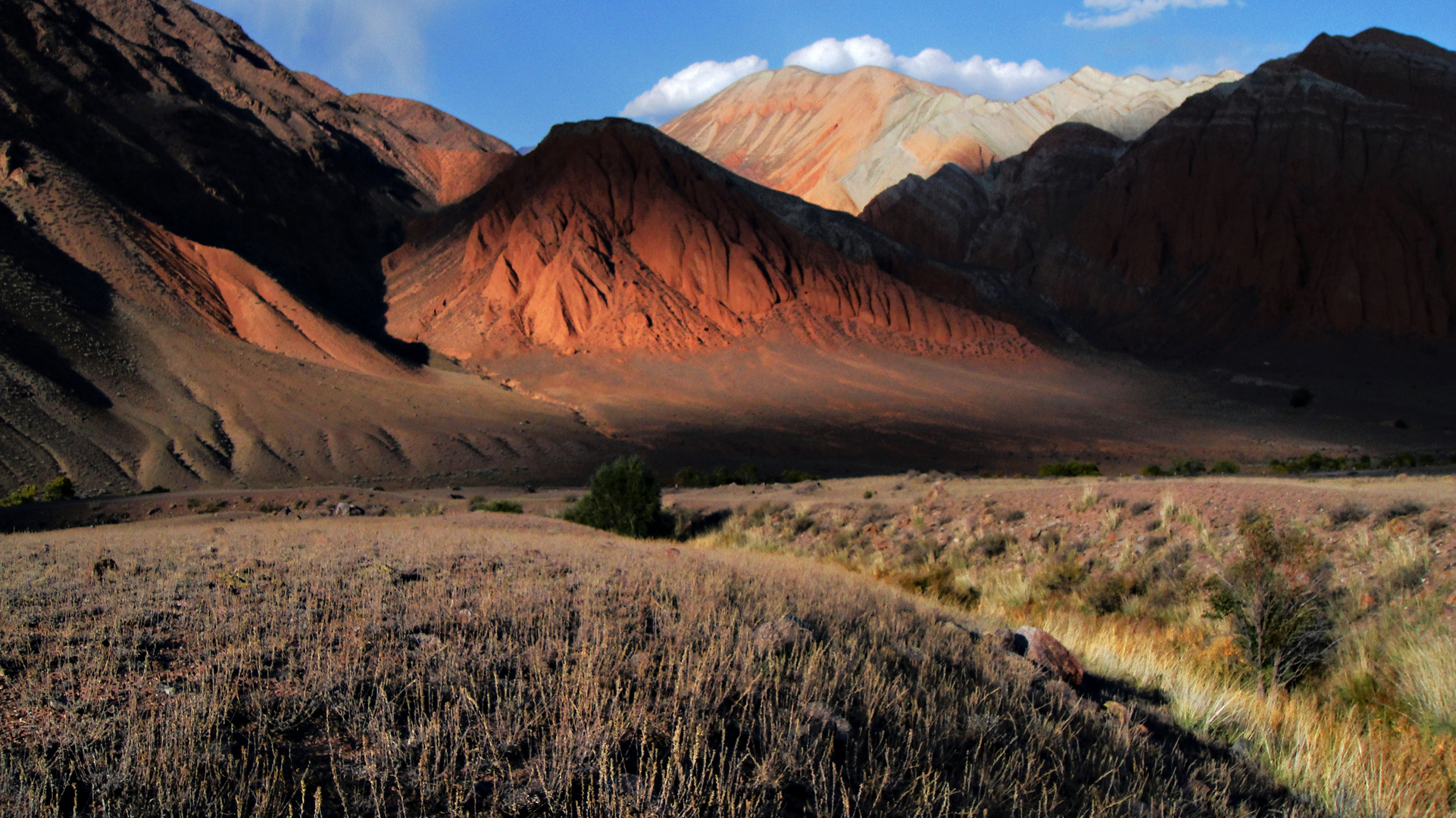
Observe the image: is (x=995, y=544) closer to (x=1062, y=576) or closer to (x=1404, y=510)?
(x=1062, y=576)

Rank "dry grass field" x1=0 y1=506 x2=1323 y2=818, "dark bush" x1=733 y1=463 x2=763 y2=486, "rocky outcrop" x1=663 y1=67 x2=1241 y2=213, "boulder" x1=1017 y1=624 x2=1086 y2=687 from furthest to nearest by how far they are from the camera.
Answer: "rocky outcrop" x1=663 y1=67 x2=1241 y2=213 → "dark bush" x1=733 y1=463 x2=763 y2=486 → "boulder" x1=1017 y1=624 x2=1086 y2=687 → "dry grass field" x1=0 y1=506 x2=1323 y2=818

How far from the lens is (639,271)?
65562mm

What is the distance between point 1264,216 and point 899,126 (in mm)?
55716

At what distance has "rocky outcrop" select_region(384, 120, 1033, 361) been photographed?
204ft

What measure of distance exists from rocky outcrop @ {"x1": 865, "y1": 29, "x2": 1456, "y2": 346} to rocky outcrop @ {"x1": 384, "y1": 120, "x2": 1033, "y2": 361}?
25561 millimetres

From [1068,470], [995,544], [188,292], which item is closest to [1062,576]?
[995,544]

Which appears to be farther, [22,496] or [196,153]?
[196,153]

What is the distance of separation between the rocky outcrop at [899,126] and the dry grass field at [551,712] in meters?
109

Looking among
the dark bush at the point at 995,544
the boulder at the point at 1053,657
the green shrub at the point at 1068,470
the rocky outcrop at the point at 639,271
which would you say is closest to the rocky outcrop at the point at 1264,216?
the rocky outcrop at the point at 639,271

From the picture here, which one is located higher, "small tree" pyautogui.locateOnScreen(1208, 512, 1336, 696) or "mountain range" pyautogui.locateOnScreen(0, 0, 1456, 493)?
"mountain range" pyautogui.locateOnScreen(0, 0, 1456, 493)

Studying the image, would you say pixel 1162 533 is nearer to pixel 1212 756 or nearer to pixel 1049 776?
pixel 1212 756

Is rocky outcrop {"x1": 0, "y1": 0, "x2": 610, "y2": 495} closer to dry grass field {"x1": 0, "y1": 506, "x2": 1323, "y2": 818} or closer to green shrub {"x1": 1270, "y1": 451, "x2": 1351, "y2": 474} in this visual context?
green shrub {"x1": 1270, "y1": 451, "x2": 1351, "y2": 474}

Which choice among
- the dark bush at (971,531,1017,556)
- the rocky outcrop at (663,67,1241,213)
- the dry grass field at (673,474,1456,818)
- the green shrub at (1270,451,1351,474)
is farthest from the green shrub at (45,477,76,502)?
the rocky outcrop at (663,67,1241,213)

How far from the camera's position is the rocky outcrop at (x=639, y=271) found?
204 ft
